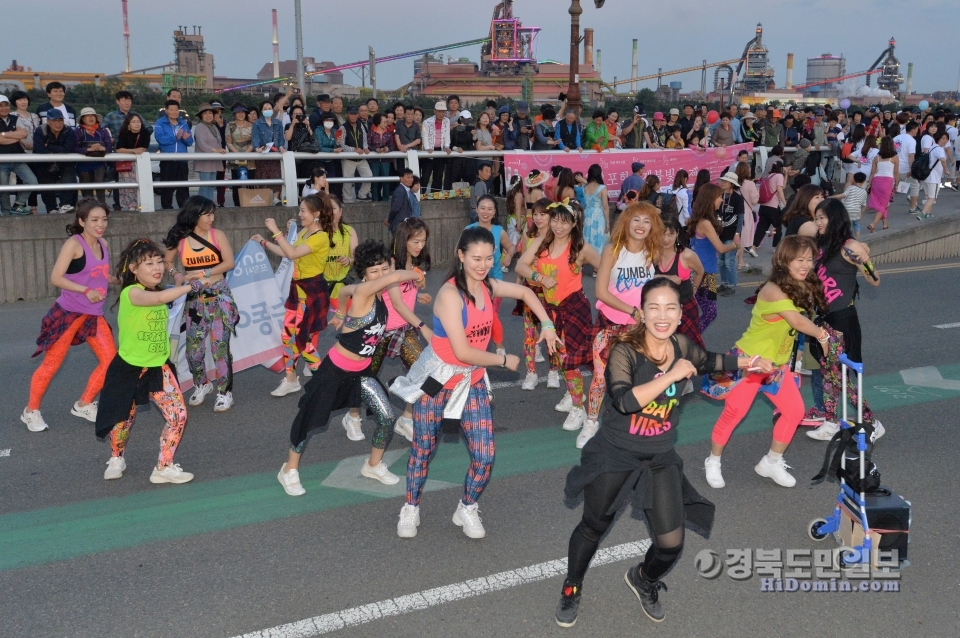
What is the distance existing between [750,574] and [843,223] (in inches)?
119

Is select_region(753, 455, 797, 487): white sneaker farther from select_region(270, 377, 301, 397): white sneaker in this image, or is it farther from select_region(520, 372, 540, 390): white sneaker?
select_region(270, 377, 301, 397): white sneaker

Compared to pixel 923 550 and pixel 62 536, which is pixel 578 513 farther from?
pixel 62 536

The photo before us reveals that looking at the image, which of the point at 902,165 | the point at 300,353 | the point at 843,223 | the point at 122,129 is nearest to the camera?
the point at 843,223

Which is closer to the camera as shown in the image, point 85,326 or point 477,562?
point 477,562

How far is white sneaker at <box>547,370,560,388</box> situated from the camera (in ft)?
27.2

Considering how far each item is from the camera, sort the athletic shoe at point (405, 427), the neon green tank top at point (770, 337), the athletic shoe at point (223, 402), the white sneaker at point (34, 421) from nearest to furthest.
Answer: the neon green tank top at point (770, 337)
the athletic shoe at point (405, 427)
the white sneaker at point (34, 421)
the athletic shoe at point (223, 402)

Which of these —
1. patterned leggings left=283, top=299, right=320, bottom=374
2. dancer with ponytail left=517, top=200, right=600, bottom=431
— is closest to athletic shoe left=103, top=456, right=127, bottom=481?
patterned leggings left=283, top=299, right=320, bottom=374

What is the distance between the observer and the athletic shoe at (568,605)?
14.0 feet

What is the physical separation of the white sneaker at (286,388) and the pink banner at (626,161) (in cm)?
793

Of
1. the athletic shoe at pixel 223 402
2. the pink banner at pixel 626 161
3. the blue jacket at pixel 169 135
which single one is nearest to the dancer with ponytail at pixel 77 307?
the athletic shoe at pixel 223 402

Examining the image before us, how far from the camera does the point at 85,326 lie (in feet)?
23.6

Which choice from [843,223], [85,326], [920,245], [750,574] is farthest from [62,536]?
[920,245]

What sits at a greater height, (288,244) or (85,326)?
(288,244)

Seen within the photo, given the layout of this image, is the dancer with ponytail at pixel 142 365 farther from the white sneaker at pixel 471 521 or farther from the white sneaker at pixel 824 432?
the white sneaker at pixel 824 432
